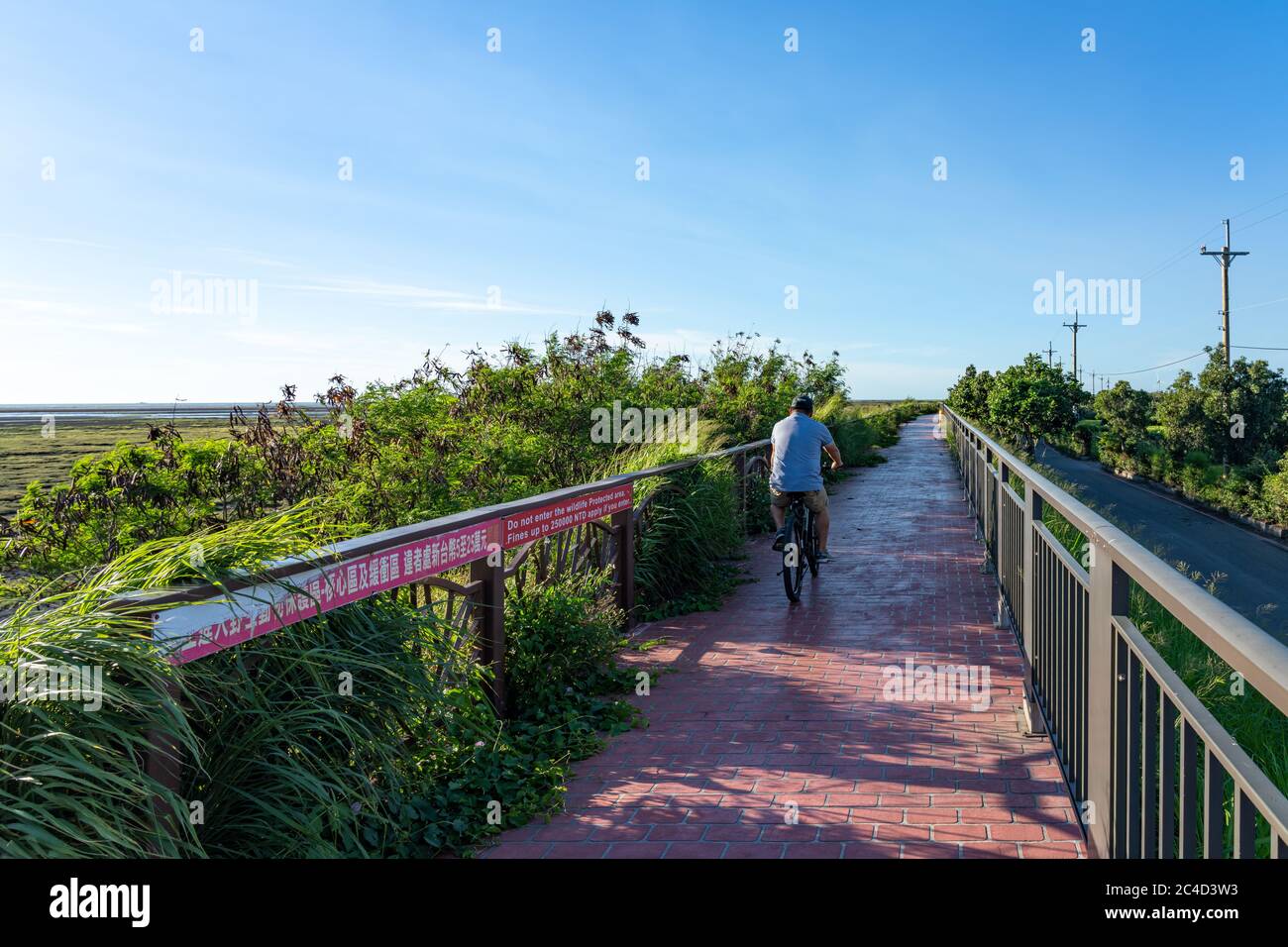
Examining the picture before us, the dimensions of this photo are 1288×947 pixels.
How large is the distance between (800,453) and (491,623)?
14.5 feet

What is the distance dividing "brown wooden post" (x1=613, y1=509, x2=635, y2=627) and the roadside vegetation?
1.71ft

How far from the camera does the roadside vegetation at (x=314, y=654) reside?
2.58m

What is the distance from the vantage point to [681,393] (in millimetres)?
14875

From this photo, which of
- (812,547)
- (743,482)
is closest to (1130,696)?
(812,547)
